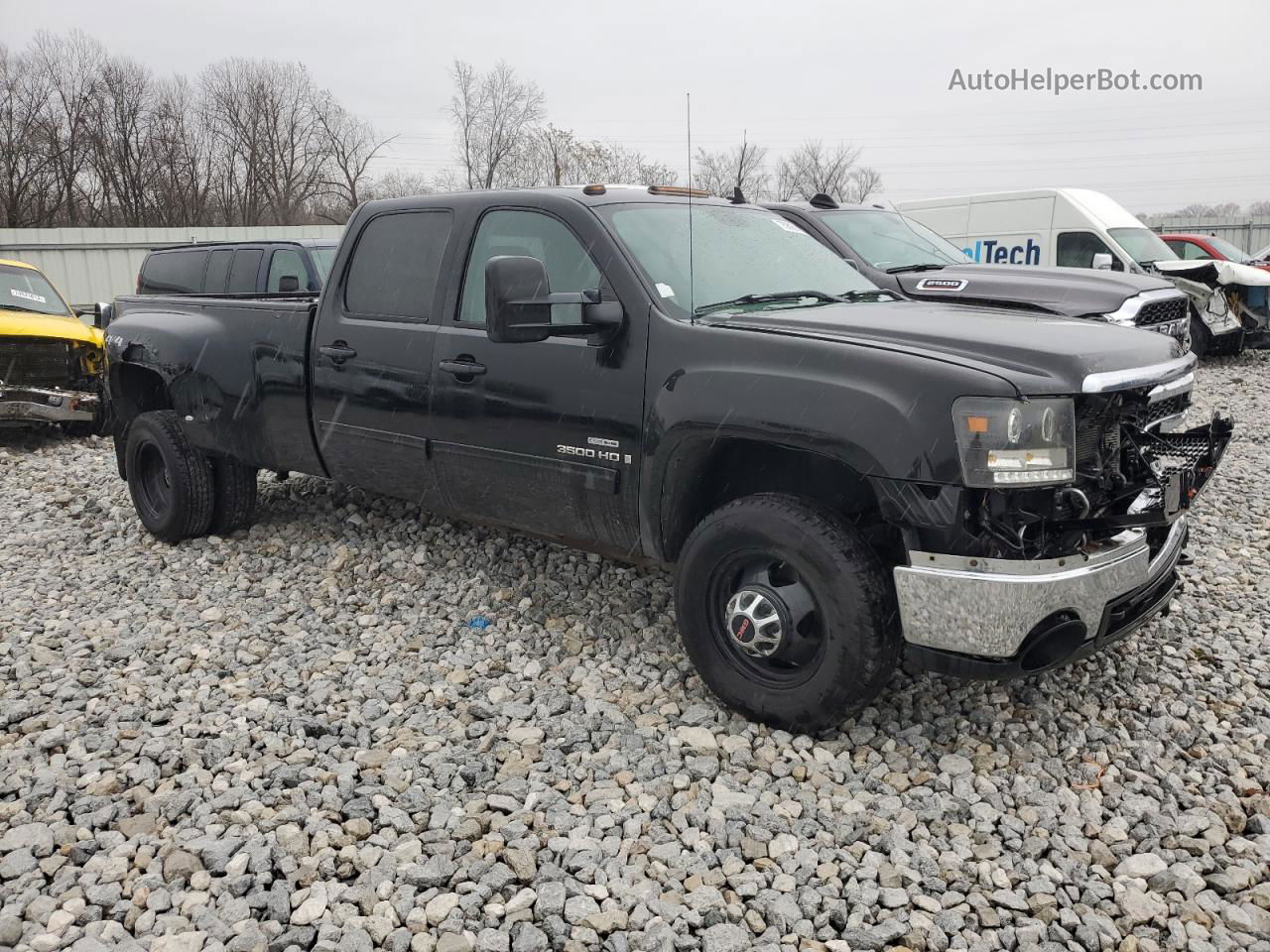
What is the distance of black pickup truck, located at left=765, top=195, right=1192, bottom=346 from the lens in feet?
25.7

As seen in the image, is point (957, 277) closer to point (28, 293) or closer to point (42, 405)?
point (42, 405)

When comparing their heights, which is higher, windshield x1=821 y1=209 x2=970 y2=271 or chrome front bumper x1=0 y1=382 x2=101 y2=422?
windshield x1=821 y1=209 x2=970 y2=271

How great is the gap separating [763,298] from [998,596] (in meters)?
1.55

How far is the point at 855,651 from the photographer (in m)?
3.18

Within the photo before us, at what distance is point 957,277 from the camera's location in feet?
25.9

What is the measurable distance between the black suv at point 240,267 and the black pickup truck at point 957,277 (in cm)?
431

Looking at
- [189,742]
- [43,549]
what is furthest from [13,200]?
[189,742]

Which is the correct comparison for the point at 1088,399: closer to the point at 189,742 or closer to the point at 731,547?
the point at 731,547

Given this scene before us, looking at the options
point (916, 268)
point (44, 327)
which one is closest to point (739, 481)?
point (916, 268)

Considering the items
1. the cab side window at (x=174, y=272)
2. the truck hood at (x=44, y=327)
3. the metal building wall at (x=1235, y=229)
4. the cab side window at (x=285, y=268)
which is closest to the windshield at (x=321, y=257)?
the cab side window at (x=285, y=268)

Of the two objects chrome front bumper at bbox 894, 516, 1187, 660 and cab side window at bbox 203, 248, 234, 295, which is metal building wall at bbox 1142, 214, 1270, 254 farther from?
chrome front bumper at bbox 894, 516, 1187, 660

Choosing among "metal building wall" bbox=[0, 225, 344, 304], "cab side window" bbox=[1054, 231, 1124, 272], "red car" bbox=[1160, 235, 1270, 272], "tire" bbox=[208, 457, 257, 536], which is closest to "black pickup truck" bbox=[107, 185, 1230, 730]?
"tire" bbox=[208, 457, 257, 536]

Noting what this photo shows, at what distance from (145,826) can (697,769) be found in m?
1.69

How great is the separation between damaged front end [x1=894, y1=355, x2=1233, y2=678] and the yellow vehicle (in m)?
7.55
